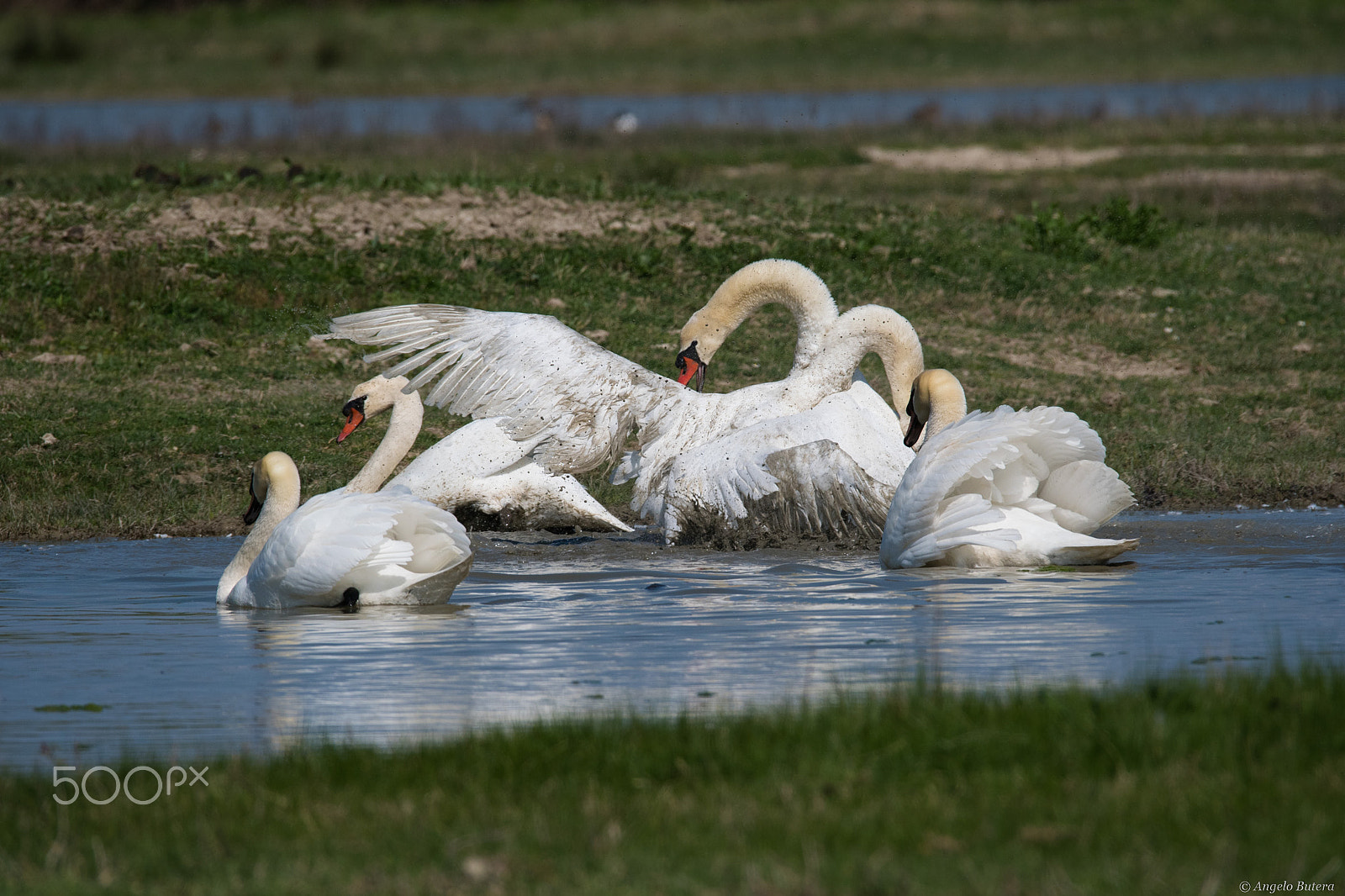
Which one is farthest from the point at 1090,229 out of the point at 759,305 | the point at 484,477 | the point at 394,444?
the point at 394,444

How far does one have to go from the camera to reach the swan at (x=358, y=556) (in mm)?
7930

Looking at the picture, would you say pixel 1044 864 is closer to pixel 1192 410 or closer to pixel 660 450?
pixel 660 450

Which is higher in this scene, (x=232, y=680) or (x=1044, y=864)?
(x=1044, y=864)

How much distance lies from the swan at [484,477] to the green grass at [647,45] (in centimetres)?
3313

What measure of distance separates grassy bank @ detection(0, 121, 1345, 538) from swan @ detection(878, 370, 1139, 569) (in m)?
2.55

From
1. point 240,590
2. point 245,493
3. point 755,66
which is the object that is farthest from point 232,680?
point 755,66

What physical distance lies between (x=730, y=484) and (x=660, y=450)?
784mm

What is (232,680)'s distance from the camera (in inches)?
256

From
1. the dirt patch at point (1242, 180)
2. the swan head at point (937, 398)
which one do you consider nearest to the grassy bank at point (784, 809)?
the swan head at point (937, 398)

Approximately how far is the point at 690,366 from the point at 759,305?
587 millimetres

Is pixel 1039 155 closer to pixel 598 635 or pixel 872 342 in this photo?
pixel 872 342

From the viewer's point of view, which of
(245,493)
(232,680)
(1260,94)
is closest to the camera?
(232,680)

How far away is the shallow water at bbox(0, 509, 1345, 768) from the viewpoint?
592 cm

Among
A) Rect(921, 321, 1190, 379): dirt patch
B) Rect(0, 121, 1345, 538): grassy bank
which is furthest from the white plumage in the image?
Rect(921, 321, 1190, 379): dirt patch
